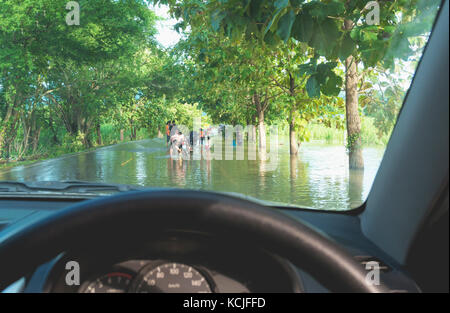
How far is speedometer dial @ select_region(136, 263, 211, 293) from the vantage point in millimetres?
1618

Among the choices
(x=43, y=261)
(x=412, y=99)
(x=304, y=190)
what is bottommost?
(x=304, y=190)

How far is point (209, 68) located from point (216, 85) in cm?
567

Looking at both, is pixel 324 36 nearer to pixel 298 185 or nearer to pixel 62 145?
pixel 298 185

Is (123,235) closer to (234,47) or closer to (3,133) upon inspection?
(234,47)

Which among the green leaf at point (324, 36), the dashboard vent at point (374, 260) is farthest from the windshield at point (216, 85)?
the dashboard vent at point (374, 260)

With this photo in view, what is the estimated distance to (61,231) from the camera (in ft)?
4.36

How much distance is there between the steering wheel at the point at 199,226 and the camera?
1.30 meters

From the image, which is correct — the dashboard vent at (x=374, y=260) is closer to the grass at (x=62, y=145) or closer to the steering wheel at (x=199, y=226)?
the steering wheel at (x=199, y=226)

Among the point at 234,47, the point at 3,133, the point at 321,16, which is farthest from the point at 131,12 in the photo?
the point at 321,16

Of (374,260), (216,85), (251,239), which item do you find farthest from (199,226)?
(216,85)

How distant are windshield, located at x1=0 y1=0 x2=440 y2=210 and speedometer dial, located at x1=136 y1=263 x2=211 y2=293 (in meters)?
1.20

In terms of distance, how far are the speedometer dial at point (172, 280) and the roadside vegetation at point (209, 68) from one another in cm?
129

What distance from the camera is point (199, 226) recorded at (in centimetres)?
132
